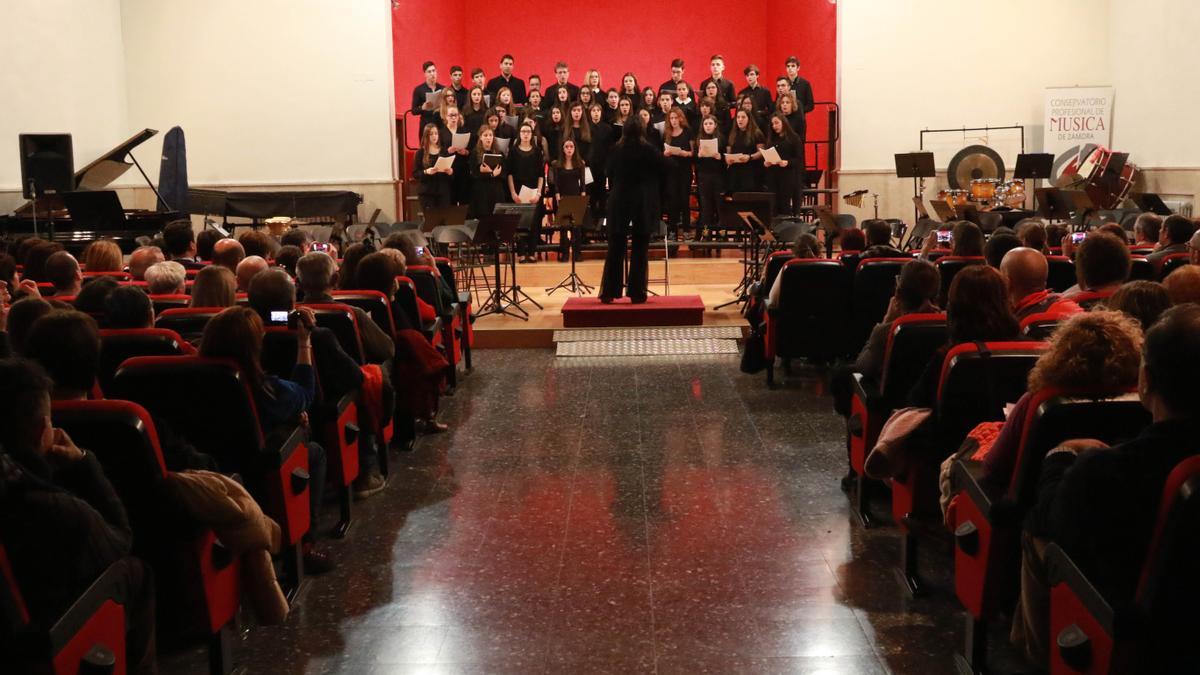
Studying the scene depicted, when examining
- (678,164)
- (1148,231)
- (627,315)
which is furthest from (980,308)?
(678,164)

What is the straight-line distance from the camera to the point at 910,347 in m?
3.67

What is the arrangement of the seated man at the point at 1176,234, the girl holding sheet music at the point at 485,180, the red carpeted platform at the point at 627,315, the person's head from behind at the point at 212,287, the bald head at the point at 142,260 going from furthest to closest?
the girl holding sheet music at the point at 485,180
the red carpeted platform at the point at 627,315
the bald head at the point at 142,260
the seated man at the point at 1176,234
the person's head from behind at the point at 212,287

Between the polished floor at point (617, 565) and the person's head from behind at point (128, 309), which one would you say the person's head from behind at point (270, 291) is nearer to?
the person's head from behind at point (128, 309)

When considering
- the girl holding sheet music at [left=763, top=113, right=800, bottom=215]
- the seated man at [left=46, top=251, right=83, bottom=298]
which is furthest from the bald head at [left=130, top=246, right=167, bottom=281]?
the girl holding sheet music at [left=763, top=113, right=800, bottom=215]

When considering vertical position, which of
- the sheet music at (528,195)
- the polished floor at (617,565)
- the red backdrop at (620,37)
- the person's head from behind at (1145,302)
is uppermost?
the red backdrop at (620,37)

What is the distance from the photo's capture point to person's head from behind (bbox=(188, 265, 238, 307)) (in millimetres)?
4059

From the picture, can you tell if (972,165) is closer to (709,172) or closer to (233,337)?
(709,172)

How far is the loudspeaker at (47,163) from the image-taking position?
9.09 meters

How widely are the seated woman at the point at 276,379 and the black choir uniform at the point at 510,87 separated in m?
9.79

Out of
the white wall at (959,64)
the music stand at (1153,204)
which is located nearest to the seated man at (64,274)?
the music stand at (1153,204)

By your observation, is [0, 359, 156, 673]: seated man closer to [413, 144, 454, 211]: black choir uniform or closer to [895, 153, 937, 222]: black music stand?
[413, 144, 454, 211]: black choir uniform

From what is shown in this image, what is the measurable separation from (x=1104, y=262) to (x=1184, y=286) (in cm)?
47

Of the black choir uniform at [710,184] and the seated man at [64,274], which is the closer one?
the seated man at [64,274]

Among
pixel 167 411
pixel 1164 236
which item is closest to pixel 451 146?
pixel 1164 236
